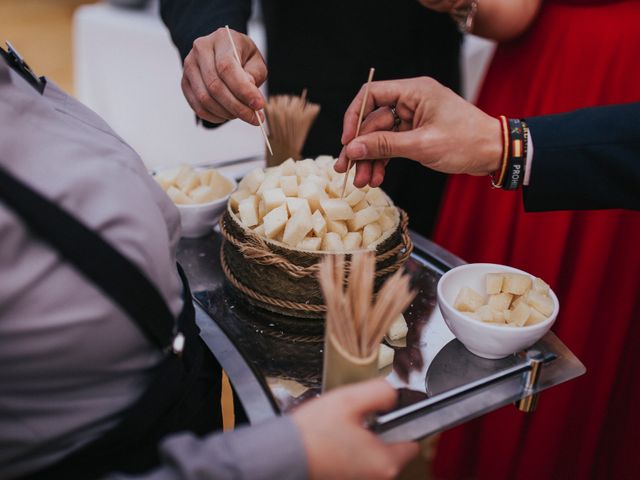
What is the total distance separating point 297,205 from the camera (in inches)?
39.4

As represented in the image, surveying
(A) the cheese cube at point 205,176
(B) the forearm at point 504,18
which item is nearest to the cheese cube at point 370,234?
(A) the cheese cube at point 205,176

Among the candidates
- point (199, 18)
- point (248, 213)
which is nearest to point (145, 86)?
point (199, 18)

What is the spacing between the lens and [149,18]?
9.74 feet

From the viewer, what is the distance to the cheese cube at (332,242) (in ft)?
3.21

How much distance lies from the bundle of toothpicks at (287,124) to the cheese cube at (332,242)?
0.41m

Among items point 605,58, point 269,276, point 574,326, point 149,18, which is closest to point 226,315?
point 269,276

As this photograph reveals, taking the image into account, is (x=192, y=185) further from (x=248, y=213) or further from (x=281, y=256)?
(x=281, y=256)

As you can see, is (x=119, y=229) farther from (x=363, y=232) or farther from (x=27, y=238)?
(x=363, y=232)

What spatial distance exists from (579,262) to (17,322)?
1229 mm

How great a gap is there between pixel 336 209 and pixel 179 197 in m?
0.40

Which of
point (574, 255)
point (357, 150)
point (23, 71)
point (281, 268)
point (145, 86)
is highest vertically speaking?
point (23, 71)

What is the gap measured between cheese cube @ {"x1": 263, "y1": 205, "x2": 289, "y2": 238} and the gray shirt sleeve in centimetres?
39

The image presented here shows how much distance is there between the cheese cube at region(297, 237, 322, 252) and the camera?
3.16 feet

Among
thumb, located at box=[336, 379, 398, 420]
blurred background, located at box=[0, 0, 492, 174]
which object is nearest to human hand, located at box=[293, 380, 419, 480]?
thumb, located at box=[336, 379, 398, 420]
